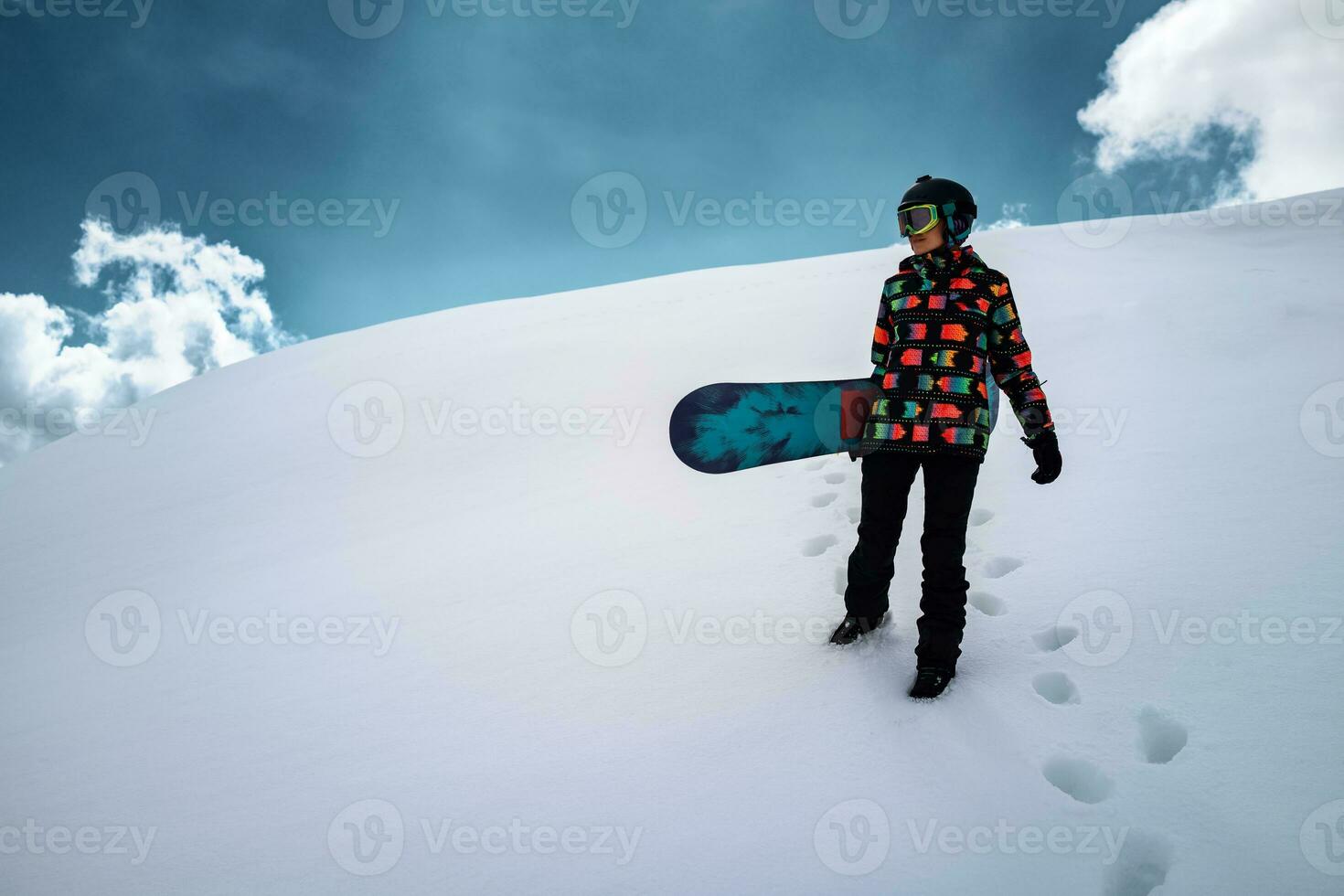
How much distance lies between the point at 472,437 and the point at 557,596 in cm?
304

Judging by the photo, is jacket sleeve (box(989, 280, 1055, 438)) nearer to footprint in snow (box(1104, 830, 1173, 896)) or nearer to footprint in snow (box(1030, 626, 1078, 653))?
Answer: footprint in snow (box(1030, 626, 1078, 653))

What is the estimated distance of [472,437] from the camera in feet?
19.6

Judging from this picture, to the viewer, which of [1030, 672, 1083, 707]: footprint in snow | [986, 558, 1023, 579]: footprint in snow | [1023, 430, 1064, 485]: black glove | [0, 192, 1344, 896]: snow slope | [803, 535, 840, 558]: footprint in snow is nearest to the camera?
[0, 192, 1344, 896]: snow slope

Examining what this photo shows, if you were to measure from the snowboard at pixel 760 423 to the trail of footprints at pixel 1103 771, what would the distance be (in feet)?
2.87

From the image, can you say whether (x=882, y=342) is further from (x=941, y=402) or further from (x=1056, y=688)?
(x=1056, y=688)

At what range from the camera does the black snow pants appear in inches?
83.7

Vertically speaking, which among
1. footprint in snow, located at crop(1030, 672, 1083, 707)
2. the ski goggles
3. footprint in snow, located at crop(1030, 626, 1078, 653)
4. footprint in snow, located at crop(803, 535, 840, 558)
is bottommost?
footprint in snow, located at crop(1030, 672, 1083, 707)

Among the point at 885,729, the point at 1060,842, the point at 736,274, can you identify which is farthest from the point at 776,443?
the point at 736,274

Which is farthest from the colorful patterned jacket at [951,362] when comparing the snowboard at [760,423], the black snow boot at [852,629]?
the black snow boot at [852,629]

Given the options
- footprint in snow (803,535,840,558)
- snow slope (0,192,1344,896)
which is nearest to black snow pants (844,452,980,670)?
snow slope (0,192,1344,896)

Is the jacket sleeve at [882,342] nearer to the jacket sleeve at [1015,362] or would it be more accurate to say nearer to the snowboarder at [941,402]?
the snowboarder at [941,402]

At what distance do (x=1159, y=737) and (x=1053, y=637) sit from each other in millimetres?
498

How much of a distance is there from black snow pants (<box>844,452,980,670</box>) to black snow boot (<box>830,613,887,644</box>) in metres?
0.12

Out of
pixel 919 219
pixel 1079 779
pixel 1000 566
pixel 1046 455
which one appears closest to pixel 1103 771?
pixel 1079 779
